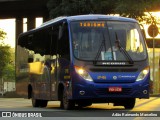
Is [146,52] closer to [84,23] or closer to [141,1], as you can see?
[84,23]

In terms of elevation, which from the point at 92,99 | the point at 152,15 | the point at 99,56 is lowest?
the point at 92,99

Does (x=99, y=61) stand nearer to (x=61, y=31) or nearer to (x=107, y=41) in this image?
(x=107, y=41)

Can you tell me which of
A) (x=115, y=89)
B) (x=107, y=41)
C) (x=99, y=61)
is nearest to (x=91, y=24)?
(x=107, y=41)

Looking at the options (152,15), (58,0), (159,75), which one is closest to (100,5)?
(152,15)

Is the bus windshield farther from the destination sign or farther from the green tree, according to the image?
the green tree

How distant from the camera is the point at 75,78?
57.9 feet

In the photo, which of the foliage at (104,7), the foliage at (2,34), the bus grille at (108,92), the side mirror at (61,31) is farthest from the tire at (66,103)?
the foliage at (2,34)

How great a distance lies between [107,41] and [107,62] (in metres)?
0.77

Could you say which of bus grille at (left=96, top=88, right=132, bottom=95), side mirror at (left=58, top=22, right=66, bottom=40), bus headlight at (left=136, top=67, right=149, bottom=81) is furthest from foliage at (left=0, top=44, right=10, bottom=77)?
bus grille at (left=96, top=88, right=132, bottom=95)

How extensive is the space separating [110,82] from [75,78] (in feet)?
3.53

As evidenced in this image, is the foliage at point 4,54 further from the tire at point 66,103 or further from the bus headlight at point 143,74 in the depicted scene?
the bus headlight at point 143,74

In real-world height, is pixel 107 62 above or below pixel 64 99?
above

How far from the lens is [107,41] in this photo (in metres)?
18.2

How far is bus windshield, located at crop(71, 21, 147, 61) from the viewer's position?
58.8ft
